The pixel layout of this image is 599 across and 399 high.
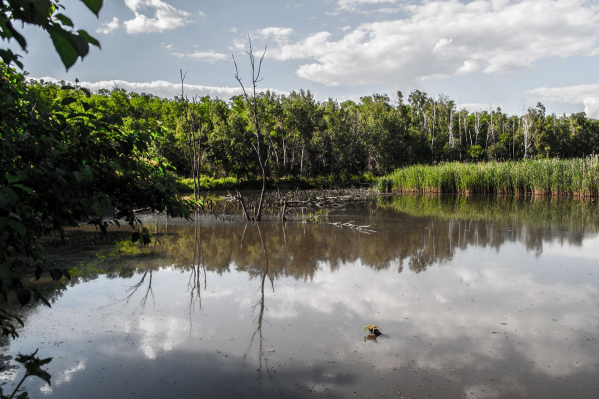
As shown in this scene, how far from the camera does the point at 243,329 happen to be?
503 centimetres

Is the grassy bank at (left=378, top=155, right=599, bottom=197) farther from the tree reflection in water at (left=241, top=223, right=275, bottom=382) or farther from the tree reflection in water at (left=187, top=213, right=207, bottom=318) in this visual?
the tree reflection in water at (left=241, top=223, right=275, bottom=382)

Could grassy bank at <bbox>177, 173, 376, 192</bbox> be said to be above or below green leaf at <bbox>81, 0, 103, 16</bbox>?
below

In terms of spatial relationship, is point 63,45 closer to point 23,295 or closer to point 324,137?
point 23,295

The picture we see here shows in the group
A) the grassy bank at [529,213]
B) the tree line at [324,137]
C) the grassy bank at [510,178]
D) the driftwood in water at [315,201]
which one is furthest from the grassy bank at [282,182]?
the grassy bank at [529,213]

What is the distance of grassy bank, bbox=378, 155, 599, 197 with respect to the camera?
23500mm

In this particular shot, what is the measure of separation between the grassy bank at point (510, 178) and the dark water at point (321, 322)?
1622 cm

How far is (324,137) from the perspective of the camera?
44844 millimetres

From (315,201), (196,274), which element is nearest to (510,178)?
(315,201)

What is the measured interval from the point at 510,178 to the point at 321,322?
24.4 metres

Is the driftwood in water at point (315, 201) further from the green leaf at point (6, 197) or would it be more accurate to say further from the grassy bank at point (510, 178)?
the green leaf at point (6, 197)

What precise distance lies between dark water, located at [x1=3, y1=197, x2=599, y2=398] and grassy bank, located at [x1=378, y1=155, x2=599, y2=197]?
16218 millimetres

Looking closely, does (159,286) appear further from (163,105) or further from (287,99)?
(163,105)

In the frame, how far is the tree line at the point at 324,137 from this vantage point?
40.3 m

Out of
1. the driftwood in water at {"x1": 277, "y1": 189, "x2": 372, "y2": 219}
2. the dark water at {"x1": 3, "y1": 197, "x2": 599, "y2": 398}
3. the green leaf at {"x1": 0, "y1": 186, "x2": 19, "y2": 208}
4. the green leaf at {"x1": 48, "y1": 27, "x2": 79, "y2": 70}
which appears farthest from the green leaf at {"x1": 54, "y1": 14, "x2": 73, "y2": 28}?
the driftwood in water at {"x1": 277, "y1": 189, "x2": 372, "y2": 219}
